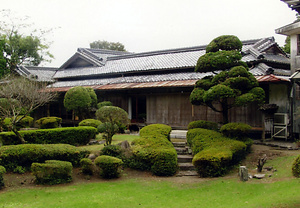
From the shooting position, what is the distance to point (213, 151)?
1133 centimetres

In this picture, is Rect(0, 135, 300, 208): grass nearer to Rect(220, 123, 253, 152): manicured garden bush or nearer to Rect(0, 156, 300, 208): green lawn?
Rect(0, 156, 300, 208): green lawn

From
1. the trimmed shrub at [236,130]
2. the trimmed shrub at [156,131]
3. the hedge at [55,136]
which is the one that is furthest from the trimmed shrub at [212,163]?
the hedge at [55,136]

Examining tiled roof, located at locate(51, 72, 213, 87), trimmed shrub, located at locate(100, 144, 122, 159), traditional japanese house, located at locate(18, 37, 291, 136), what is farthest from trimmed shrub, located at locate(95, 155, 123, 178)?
tiled roof, located at locate(51, 72, 213, 87)

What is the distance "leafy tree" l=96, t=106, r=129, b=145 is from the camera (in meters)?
13.0

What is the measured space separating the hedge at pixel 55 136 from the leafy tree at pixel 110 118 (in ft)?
6.53

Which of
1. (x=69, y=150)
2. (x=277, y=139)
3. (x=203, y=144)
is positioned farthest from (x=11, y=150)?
(x=277, y=139)

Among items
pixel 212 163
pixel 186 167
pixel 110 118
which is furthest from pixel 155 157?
pixel 110 118

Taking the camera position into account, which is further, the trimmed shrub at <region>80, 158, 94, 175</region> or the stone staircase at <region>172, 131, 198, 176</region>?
the stone staircase at <region>172, 131, 198, 176</region>

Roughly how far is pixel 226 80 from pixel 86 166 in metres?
7.18

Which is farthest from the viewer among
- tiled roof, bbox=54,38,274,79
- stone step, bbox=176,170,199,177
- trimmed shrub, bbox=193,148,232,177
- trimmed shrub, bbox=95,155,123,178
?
tiled roof, bbox=54,38,274,79

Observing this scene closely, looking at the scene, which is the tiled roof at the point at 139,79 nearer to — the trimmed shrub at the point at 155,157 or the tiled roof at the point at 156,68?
the tiled roof at the point at 156,68

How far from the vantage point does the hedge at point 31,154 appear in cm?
1109

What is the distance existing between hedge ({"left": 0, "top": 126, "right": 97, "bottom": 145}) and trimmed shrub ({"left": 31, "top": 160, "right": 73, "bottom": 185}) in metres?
3.03

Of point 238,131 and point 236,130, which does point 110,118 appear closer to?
point 236,130
